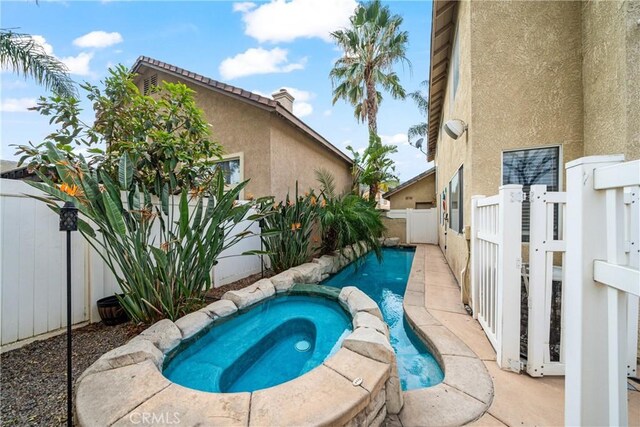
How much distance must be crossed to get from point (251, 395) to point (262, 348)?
1.60m

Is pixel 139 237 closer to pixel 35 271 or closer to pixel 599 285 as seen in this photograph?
pixel 35 271

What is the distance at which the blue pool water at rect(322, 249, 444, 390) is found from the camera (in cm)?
290

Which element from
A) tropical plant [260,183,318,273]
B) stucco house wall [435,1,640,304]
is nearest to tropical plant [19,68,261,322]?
tropical plant [260,183,318,273]

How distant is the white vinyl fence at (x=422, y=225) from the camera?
13.1 meters

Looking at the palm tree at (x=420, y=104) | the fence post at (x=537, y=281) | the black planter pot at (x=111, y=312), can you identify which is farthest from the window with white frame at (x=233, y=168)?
the palm tree at (x=420, y=104)

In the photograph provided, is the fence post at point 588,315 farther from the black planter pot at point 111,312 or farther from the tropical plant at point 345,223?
the tropical plant at point 345,223

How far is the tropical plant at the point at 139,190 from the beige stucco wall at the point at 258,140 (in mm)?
2591

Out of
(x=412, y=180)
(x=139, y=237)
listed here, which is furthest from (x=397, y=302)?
(x=412, y=180)

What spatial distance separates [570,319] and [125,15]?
9.39 m

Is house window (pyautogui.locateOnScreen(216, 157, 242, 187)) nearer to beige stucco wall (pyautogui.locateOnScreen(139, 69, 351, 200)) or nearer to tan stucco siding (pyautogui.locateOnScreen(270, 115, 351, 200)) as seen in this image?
beige stucco wall (pyautogui.locateOnScreen(139, 69, 351, 200))

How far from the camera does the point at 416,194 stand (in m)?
16.2

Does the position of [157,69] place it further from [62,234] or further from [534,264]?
[534,264]

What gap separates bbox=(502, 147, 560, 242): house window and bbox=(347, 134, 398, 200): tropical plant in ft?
26.3

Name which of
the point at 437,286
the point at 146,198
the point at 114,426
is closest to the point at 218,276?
the point at 146,198
